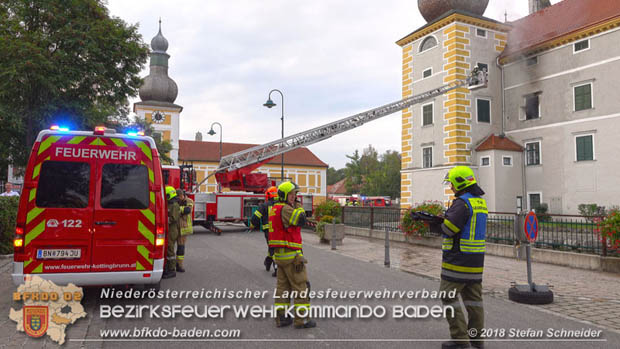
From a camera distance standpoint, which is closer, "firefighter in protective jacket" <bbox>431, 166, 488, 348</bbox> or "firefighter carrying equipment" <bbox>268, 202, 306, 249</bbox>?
"firefighter in protective jacket" <bbox>431, 166, 488, 348</bbox>

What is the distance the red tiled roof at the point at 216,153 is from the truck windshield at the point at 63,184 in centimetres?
5511

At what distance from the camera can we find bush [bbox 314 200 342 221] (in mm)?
19845

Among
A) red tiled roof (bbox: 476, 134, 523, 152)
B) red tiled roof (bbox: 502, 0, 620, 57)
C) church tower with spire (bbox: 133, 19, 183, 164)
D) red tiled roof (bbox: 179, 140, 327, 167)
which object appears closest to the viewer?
red tiled roof (bbox: 502, 0, 620, 57)

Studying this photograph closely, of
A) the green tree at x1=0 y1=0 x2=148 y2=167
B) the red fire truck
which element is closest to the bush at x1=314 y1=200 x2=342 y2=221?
the green tree at x1=0 y1=0 x2=148 y2=167

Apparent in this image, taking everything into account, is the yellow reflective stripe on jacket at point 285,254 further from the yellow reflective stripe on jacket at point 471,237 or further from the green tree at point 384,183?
the green tree at point 384,183

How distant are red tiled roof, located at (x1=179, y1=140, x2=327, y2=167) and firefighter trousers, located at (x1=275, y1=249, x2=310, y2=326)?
56.1 meters

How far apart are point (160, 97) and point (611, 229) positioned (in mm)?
54718

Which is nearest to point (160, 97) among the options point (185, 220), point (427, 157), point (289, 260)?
point (427, 157)

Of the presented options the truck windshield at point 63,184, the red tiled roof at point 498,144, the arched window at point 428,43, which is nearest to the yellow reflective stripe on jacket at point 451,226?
the truck windshield at point 63,184

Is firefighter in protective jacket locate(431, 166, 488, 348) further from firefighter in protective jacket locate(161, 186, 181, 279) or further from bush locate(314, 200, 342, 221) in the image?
bush locate(314, 200, 342, 221)

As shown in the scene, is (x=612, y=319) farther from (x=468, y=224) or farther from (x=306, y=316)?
(x=306, y=316)

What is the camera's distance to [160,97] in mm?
56812

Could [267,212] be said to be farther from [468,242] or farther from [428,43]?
[428,43]

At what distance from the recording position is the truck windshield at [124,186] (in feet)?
21.0
